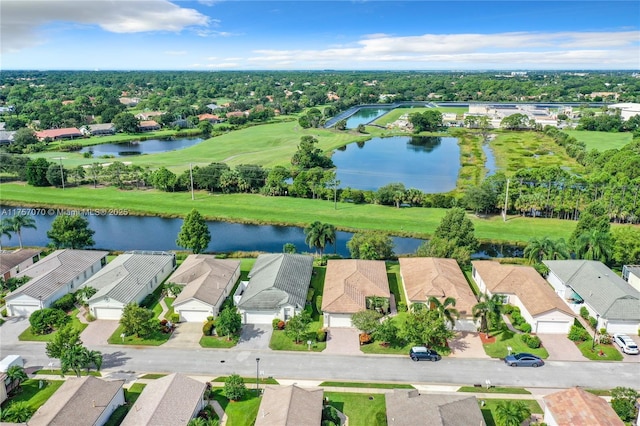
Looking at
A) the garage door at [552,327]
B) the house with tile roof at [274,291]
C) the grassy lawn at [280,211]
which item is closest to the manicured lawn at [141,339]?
the house with tile roof at [274,291]

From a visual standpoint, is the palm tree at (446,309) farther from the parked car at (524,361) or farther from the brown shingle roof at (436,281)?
the parked car at (524,361)

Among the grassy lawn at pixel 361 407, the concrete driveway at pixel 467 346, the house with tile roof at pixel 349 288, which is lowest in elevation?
the grassy lawn at pixel 361 407

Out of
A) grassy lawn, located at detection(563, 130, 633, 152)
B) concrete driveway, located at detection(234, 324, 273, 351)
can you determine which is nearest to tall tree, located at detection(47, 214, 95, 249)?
concrete driveway, located at detection(234, 324, 273, 351)

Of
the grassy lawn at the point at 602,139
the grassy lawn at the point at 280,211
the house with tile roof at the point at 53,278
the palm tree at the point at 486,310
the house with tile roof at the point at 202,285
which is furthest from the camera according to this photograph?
the grassy lawn at the point at 602,139

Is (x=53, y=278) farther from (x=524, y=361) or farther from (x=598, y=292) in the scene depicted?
(x=598, y=292)

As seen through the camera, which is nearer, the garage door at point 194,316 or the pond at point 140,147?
the garage door at point 194,316

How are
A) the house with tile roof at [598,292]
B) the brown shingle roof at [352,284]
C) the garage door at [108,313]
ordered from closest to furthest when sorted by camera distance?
the house with tile roof at [598,292] < the brown shingle roof at [352,284] < the garage door at [108,313]

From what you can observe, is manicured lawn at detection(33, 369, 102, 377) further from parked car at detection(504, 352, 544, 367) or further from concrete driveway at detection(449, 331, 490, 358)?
parked car at detection(504, 352, 544, 367)
